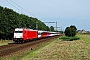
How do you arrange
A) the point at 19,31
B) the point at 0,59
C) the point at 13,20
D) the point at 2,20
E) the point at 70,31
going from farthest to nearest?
1. the point at 70,31
2. the point at 13,20
3. the point at 2,20
4. the point at 19,31
5. the point at 0,59

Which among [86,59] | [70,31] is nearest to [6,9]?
[70,31]

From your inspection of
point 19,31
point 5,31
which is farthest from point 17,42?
point 5,31

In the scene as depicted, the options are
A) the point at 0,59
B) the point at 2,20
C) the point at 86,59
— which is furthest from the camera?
the point at 2,20

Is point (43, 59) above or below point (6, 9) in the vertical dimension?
below

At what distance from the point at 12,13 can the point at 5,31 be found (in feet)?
24.6

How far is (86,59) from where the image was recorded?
16.3 meters

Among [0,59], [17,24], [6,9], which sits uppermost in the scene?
[6,9]

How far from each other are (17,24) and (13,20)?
4.89ft

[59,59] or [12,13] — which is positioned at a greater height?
[12,13]

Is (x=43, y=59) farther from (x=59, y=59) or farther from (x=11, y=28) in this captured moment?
(x=11, y=28)

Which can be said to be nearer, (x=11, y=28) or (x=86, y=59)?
(x=86, y=59)

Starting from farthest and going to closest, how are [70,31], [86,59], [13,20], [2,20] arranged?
1. [70,31]
2. [13,20]
3. [2,20]
4. [86,59]

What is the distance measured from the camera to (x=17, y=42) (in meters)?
48.2

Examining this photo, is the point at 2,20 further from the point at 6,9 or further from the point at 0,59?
the point at 0,59
